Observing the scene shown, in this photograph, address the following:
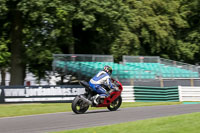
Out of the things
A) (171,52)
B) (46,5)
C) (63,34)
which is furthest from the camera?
(171,52)

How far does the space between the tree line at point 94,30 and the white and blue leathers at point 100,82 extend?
8996 mm

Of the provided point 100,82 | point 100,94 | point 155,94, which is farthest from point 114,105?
point 155,94

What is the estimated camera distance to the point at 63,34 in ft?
73.0

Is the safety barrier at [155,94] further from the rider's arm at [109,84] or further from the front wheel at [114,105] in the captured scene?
the rider's arm at [109,84]

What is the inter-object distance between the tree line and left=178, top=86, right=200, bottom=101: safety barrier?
6329mm

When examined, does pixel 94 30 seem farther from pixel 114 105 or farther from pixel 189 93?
pixel 114 105

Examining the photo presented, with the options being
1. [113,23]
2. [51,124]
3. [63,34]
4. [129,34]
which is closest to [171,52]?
[129,34]

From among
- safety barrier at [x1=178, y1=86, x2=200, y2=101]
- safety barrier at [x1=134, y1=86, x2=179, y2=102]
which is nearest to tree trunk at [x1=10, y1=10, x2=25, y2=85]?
safety barrier at [x1=134, y1=86, x2=179, y2=102]

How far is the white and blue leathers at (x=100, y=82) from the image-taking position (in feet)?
40.5

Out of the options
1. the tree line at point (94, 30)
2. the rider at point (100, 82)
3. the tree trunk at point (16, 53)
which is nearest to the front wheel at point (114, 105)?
the rider at point (100, 82)

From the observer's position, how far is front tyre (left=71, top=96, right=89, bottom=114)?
1166cm

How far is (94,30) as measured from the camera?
23.7 metres

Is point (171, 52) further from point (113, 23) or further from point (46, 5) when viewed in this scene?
point (46, 5)

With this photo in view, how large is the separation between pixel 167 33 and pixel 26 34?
10.8 m
